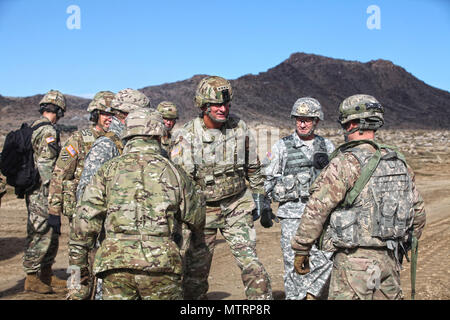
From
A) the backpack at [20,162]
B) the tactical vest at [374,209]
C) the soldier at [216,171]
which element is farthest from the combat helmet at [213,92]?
the backpack at [20,162]

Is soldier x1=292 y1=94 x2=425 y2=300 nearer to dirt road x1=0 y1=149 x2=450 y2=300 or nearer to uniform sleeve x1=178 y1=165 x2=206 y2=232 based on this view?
uniform sleeve x1=178 y1=165 x2=206 y2=232

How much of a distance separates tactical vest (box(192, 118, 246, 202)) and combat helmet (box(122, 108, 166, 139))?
158 centimetres

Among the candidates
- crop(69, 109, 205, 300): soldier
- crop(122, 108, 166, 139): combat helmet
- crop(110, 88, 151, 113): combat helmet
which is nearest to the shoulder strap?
crop(110, 88, 151, 113): combat helmet

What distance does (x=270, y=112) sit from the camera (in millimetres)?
88688

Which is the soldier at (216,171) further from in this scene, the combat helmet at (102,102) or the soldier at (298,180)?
the combat helmet at (102,102)

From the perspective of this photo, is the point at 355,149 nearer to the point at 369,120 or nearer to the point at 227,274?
the point at 369,120

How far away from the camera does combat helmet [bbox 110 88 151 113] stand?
537 centimetres

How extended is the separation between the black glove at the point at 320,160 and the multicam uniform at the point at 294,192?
53 mm

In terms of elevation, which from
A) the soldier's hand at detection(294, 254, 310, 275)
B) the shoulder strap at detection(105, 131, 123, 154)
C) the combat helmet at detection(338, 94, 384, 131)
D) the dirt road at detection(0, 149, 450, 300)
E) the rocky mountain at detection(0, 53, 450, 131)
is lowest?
the dirt road at detection(0, 149, 450, 300)

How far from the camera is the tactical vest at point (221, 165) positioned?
5.36m

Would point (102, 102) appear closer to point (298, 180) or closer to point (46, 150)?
point (46, 150)
